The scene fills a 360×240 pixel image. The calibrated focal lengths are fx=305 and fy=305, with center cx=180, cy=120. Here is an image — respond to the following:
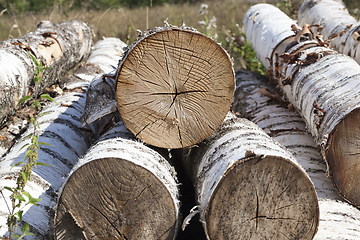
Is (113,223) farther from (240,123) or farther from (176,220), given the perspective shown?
(240,123)

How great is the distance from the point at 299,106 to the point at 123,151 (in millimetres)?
1658

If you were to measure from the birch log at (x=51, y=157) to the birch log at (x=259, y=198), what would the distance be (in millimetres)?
859

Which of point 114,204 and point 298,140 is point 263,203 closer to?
point 114,204

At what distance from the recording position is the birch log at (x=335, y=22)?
3.12 m

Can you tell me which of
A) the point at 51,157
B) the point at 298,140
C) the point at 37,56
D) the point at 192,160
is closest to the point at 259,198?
the point at 192,160

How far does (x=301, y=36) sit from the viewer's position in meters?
2.94

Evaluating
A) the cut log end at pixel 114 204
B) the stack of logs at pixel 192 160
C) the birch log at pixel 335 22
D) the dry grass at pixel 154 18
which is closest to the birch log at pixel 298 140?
the stack of logs at pixel 192 160

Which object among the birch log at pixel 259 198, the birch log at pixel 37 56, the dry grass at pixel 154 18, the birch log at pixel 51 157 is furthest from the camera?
the dry grass at pixel 154 18

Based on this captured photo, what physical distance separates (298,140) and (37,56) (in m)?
2.65

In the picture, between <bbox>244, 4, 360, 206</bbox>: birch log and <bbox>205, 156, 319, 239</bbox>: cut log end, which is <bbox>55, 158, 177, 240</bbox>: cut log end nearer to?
<bbox>205, 156, 319, 239</bbox>: cut log end

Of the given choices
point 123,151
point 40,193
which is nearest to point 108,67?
point 40,193

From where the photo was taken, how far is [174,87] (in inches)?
68.8

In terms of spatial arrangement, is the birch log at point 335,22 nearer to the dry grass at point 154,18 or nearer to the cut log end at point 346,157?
the cut log end at point 346,157

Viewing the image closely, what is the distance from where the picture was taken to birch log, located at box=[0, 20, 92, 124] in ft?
8.61
